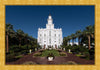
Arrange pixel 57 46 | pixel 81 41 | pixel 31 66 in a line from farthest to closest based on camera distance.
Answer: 1. pixel 57 46
2. pixel 81 41
3. pixel 31 66

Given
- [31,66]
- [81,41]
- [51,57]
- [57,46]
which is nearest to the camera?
[31,66]

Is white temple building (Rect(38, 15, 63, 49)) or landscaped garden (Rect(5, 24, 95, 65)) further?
white temple building (Rect(38, 15, 63, 49))

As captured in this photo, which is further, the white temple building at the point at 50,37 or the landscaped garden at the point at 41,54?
the white temple building at the point at 50,37

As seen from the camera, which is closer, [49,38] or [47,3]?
[47,3]

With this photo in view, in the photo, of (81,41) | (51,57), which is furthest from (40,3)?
(81,41)

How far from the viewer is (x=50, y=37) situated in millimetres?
45469

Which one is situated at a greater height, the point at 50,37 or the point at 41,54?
the point at 50,37

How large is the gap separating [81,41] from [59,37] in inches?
702

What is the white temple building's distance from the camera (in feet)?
148

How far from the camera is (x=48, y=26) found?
46219 mm

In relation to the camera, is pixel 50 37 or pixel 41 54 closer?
pixel 41 54

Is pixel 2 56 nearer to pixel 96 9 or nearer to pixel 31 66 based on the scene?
pixel 31 66

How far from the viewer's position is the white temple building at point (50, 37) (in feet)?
148

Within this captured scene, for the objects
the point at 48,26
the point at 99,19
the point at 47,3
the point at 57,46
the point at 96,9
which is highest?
the point at 48,26
